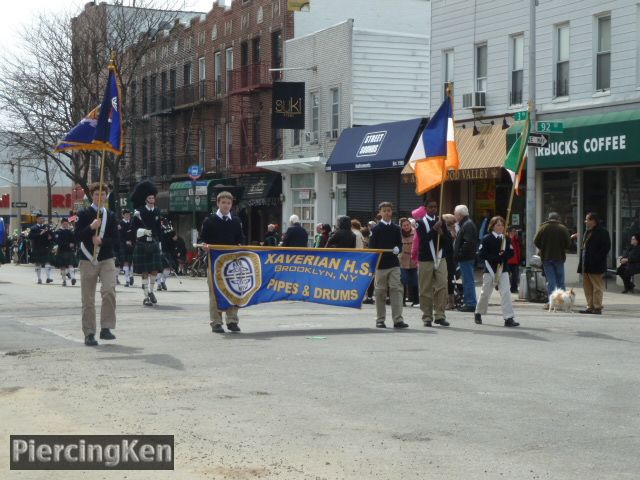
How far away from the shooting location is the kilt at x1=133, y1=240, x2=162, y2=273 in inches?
852

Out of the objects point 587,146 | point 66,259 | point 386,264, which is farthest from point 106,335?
point 66,259

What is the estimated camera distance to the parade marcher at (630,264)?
81.9 feet

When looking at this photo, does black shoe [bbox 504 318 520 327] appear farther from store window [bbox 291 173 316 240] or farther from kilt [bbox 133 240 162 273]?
store window [bbox 291 173 316 240]

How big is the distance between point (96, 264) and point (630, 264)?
47.3 ft

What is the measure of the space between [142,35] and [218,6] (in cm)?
394

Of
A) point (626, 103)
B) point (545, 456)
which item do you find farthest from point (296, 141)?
point (545, 456)

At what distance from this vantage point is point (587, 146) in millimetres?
26938

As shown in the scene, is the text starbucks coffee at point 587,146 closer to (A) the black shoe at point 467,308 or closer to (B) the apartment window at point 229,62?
(A) the black shoe at point 467,308

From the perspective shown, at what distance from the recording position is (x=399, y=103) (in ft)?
134

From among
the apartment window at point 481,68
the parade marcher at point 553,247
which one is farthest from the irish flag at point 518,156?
the apartment window at point 481,68

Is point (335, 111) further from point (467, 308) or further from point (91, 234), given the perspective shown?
point (91, 234)

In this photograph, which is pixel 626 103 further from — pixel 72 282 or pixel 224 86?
pixel 224 86

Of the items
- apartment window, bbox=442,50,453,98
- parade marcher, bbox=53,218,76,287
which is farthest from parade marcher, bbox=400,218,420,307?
apartment window, bbox=442,50,453,98

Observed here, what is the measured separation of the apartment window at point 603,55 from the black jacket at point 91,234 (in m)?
16.4
